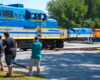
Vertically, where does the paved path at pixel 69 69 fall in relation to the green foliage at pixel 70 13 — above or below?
below

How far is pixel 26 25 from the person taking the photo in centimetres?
2050

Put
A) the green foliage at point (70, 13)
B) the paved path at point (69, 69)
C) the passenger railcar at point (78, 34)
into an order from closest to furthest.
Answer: the paved path at point (69, 69)
the passenger railcar at point (78, 34)
the green foliage at point (70, 13)

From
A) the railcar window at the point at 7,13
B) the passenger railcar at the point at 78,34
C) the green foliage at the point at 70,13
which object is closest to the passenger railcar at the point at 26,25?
the railcar window at the point at 7,13

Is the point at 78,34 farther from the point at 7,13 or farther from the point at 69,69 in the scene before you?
the point at 69,69

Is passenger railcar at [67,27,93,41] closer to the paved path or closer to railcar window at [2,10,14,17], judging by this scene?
railcar window at [2,10,14,17]

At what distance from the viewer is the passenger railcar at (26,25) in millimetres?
19375

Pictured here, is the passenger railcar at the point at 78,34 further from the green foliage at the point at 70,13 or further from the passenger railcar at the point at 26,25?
the passenger railcar at the point at 26,25

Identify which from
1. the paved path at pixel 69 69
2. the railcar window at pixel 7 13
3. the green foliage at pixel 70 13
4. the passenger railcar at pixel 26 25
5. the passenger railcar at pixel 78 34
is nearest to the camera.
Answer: the paved path at pixel 69 69

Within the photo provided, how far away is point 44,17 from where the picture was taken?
21.5 m

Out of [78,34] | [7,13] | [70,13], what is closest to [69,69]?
[7,13]

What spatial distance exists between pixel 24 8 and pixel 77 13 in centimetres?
4651

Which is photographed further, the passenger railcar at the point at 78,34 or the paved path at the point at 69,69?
the passenger railcar at the point at 78,34

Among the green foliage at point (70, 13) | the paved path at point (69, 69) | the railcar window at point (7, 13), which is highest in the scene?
the green foliage at point (70, 13)

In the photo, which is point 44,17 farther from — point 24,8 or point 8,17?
point 8,17
